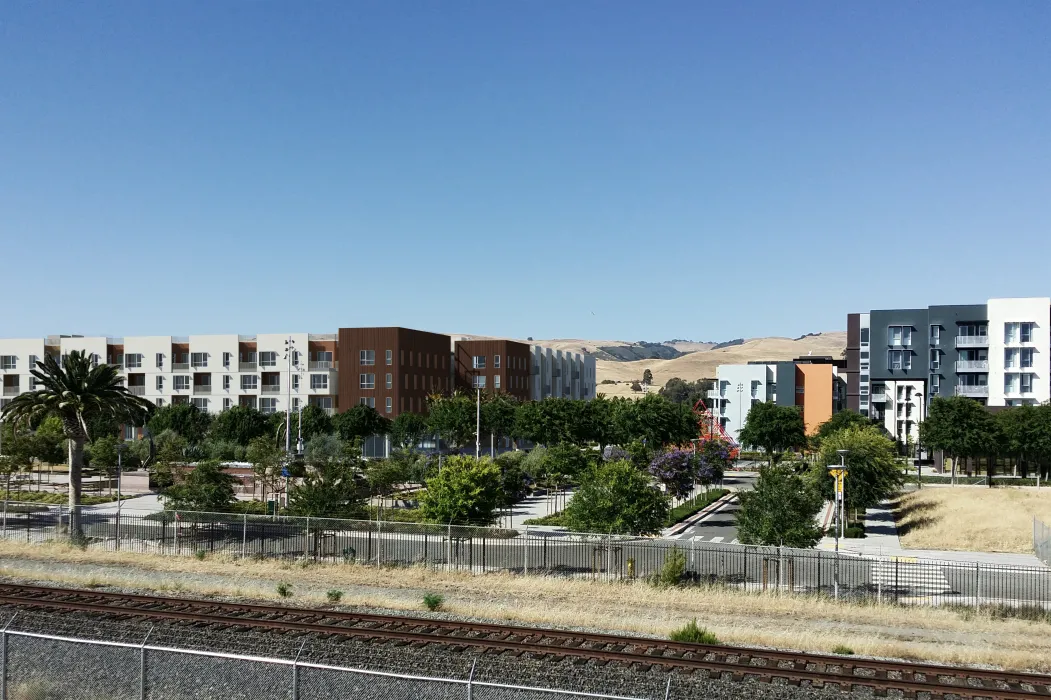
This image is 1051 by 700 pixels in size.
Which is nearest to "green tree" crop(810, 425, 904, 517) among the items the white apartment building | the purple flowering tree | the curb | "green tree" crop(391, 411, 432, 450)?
the curb

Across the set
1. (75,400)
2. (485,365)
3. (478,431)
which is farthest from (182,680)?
(485,365)

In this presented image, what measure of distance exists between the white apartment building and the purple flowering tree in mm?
67168

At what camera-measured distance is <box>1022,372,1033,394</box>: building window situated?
305ft

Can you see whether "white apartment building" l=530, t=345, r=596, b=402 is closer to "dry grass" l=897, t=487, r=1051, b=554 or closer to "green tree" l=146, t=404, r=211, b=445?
"green tree" l=146, t=404, r=211, b=445

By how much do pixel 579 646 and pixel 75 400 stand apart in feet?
93.8

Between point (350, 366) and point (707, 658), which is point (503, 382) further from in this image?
point (707, 658)

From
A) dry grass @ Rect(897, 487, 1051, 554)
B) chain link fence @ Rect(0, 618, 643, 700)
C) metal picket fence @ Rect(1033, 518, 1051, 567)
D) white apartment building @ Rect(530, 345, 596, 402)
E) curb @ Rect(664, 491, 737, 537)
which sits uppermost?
white apartment building @ Rect(530, 345, 596, 402)

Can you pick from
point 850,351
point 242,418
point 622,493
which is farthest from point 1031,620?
point 850,351

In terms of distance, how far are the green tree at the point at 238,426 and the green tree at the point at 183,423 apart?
2.58m

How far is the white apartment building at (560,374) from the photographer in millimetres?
131375

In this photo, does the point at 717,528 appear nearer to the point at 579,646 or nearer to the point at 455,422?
the point at 579,646

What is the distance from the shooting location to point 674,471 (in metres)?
51.8

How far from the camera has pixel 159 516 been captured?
36250mm

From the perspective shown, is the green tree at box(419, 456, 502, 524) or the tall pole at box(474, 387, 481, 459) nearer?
the green tree at box(419, 456, 502, 524)
